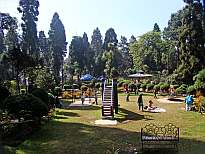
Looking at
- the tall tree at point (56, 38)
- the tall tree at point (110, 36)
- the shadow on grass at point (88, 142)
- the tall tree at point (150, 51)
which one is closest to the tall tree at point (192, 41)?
the shadow on grass at point (88, 142)

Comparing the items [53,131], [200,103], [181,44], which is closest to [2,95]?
[53,131]

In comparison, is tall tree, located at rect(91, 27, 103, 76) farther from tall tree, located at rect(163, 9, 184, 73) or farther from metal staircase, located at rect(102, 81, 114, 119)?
metal staircase, located at rect(102, 81, 114, 119)

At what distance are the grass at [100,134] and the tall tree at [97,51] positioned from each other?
57679 mm

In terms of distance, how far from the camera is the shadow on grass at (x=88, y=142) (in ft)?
49.3

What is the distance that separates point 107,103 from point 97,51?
66660mm

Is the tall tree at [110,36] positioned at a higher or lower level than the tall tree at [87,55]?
higher

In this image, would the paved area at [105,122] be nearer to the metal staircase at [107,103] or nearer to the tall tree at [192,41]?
the metal staircase at [107,103]

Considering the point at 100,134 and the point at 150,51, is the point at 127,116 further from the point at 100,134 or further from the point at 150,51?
the point at 150,51

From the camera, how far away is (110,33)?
91062 millimetres

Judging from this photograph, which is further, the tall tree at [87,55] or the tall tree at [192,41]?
the tall tree at [87,55]

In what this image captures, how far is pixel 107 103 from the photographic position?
2697 cm

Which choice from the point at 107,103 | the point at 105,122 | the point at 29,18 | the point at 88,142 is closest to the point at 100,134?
the point at 88,142

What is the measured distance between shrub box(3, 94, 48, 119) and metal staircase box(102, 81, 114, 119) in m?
7.14

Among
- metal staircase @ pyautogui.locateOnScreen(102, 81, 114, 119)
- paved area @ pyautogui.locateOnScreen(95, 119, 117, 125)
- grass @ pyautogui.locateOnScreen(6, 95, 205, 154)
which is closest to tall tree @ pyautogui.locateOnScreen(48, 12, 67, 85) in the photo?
metal staircase @ pyautogui.locateOnScreen(102, 81, 114, 119)
